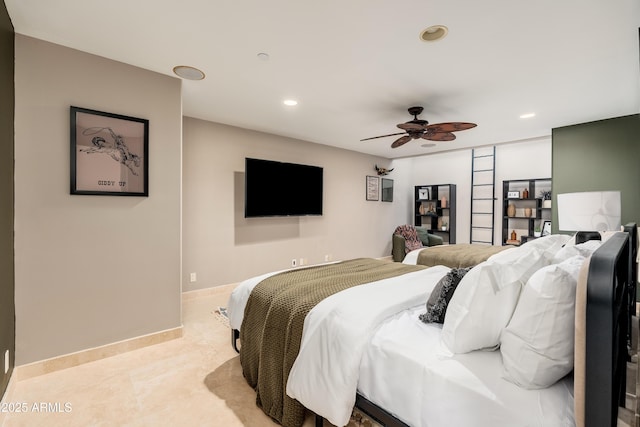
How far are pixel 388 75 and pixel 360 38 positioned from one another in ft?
2.20

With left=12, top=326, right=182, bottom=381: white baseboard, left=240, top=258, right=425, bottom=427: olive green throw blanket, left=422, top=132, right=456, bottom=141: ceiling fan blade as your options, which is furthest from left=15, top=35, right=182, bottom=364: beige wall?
left=422, top=132, right=456, bottom=141: ceiling fan blade

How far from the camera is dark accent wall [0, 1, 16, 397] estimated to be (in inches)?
69.6

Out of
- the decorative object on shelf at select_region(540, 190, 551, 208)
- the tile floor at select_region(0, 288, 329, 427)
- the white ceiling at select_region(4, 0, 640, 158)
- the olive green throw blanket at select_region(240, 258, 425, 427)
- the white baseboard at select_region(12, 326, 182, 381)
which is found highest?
the white ceiling at select_region(4, 0, 640, 158)

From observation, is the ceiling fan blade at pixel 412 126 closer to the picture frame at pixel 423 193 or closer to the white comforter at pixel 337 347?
the white comforter at pixel 337 347

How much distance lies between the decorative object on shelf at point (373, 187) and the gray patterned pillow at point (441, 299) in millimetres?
4994

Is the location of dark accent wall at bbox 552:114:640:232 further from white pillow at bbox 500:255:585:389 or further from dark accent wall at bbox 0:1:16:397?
dark accent wall at bbox 0:1:16:397

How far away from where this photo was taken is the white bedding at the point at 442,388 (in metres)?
1.00

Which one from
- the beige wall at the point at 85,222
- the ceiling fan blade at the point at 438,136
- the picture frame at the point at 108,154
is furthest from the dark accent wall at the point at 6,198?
the ceiling fan blade at the point at 438,136

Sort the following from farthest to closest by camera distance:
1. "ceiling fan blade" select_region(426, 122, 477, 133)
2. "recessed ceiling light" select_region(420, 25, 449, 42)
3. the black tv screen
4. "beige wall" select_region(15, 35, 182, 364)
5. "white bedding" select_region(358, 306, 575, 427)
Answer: the black tv screen, "ceiling fan blade" select_region(426, 122, 477, 133), "beige wall" select_region(15, 35, 182, 364), "recessed ceiling light" select_region(420, 25, 449, 42), "white bedding" select_region(358, 306, 575, 427)

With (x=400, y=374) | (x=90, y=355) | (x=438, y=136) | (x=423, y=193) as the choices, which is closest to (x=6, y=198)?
(x=90, y=355)

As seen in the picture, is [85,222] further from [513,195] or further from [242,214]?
[513,195]

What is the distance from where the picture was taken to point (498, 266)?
1316 mm

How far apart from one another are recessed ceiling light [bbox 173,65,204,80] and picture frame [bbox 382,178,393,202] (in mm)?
4888

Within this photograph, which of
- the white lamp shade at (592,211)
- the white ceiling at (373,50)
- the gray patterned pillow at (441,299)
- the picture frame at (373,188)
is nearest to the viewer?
the gray patterned pillow at (441,299)
